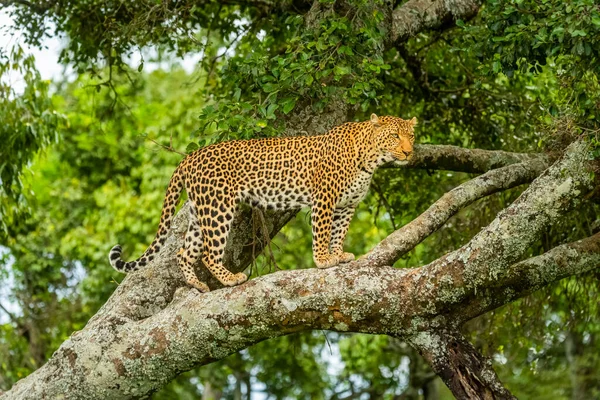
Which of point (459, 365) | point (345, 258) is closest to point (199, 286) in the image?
point (345, 258)

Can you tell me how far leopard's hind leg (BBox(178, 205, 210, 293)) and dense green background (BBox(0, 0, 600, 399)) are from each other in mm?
823

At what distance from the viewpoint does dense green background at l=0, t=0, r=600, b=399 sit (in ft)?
30.1

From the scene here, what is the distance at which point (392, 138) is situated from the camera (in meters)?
8.84

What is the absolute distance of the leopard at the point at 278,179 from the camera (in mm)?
8617

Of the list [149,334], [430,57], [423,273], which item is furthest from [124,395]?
[430,57]

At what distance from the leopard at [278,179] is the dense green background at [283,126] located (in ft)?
1.41

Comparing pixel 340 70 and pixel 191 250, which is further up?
pixel 340 70

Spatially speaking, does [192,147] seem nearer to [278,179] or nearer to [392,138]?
[278,179]

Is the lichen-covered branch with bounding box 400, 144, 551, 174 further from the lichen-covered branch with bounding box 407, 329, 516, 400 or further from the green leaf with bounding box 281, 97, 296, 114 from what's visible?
the lichen-covered branch with bounding box 407, 329, 516, 400

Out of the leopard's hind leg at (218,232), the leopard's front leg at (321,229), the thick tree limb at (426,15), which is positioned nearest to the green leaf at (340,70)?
the leopard's front leg at (321,229)

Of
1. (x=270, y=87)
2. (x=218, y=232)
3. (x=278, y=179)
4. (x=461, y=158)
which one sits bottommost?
(x=218, y=232)

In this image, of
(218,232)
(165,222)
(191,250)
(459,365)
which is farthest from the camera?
(165,222)

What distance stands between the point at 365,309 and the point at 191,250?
1.89m

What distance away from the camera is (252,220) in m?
9.31
